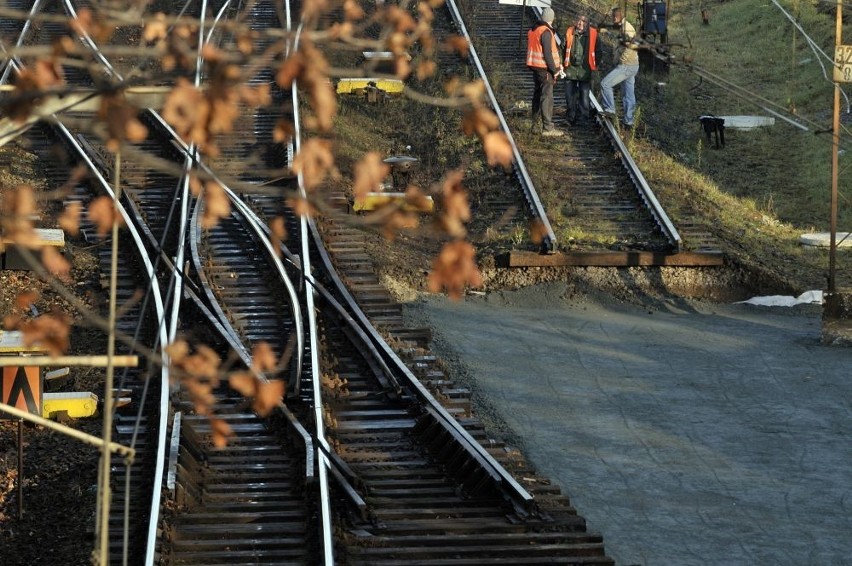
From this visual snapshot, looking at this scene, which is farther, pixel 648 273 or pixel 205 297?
pixel 648 273

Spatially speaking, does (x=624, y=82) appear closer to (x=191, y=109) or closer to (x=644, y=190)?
(x=644, y=190)

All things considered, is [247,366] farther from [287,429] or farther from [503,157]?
[503,157]

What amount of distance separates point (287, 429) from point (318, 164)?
7.80 metres

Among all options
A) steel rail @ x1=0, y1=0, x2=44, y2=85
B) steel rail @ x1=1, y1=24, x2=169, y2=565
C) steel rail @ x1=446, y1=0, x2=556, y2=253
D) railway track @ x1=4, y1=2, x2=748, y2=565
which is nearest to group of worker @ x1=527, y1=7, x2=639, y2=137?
steel rail @ x1=446, y1=0, x2=556, y2=253

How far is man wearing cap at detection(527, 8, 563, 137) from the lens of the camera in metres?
23.1

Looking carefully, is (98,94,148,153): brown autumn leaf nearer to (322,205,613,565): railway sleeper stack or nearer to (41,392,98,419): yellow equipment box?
(322,205,613,565): railway sleeper stack

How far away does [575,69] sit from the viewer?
23.6 m

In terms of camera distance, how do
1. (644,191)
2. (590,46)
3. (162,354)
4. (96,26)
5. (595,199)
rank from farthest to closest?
(590,46)
(595,199)
(644,191)
(162,354)
(96,26)

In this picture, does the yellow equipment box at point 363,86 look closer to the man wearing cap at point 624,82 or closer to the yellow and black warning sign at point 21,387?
the man wearing cap at point 624,82

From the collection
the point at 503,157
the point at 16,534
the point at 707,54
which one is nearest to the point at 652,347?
the point at 16,534

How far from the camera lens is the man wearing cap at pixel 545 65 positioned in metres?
23.1

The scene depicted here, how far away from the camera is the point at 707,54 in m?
30.6

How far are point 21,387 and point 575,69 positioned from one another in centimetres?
1329

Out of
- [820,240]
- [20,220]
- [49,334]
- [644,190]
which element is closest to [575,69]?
[644,190]
